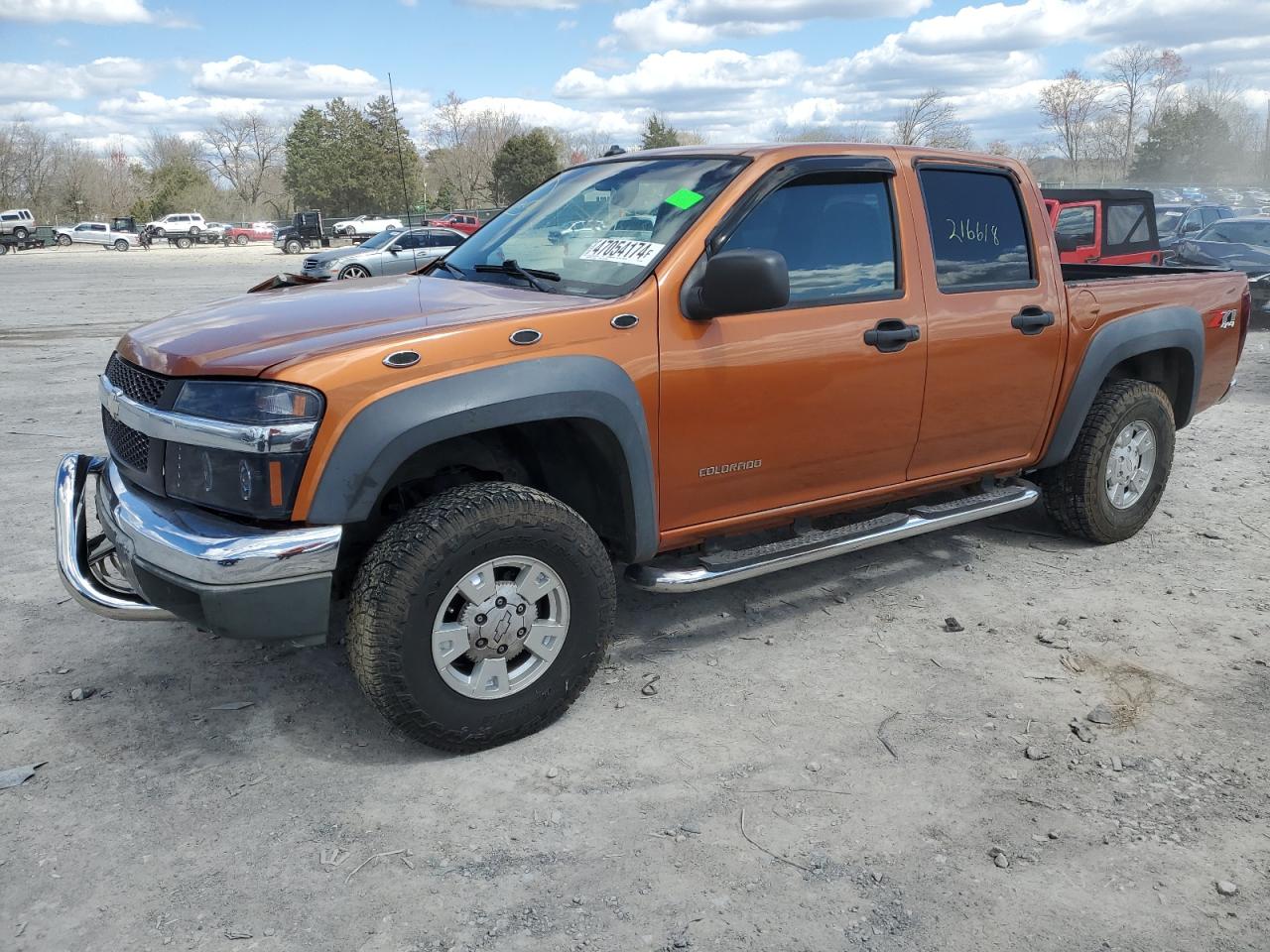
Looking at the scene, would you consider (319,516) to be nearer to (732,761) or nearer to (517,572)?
(517,572)

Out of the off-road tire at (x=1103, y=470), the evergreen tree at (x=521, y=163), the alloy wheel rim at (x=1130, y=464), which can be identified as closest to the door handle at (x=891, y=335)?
the off-road tire at (x=1103, y=470)

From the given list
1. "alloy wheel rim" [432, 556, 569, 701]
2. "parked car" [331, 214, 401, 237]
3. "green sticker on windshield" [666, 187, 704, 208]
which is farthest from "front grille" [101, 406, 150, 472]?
"parked car" [331, 214, 401, 237]

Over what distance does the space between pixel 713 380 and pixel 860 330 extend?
0.74 meters

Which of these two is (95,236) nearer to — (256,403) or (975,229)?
(975,229)

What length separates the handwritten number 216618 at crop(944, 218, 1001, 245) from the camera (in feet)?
14.9

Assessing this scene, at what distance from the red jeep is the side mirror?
9.88 m

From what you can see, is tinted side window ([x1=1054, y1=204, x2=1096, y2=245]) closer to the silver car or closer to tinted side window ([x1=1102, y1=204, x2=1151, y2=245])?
tinted side window ([x1=1102, y1=204, x2=1151, y2=245])

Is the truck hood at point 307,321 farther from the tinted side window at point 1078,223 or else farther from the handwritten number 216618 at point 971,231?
the tinted side window at point 1078,223

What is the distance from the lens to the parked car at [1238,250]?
45.2ft

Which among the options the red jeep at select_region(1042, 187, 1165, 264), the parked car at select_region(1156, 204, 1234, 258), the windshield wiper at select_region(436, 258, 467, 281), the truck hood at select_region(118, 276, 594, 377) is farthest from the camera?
the parked car at select_region(1156, 204, 1234, 258)

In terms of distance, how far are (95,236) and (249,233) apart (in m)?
8.37

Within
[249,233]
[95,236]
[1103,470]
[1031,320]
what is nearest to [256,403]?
[1031,320]

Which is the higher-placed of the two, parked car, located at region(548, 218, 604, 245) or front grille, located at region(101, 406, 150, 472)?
parked car, located at region(548, 218, 604, 245)

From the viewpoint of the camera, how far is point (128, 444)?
353 centimetres
